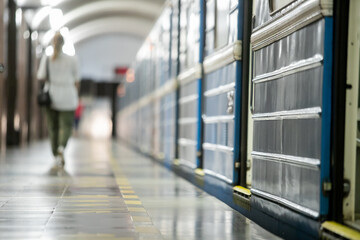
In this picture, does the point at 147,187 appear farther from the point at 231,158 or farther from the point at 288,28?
the point at 288,28

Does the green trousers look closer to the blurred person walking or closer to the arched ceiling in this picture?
the blurred person walking

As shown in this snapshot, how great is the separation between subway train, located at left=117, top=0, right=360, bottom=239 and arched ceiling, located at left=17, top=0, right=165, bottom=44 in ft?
55.9

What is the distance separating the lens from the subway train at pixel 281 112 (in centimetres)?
414

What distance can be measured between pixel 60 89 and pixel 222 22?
4428 mm

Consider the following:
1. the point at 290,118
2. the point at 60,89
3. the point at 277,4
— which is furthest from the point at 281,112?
the point at 60,89

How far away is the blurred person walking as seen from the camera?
1141 centimetres

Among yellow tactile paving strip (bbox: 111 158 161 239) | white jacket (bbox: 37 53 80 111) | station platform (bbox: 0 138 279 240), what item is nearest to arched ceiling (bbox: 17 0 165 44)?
white jacket (bbox: 37 53 80 111)

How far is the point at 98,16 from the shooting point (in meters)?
39.8

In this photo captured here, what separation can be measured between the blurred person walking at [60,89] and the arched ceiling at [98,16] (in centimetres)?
1305

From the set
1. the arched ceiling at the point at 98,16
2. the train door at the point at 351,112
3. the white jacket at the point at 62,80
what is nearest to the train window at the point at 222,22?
the train door at the point at 351,112

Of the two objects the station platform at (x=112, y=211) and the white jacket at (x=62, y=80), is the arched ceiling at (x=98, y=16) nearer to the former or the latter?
the white jacket at (x=62, y=80)

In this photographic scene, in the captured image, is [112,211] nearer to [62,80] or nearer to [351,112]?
[351,112]

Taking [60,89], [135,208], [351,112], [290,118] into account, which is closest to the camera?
[351,112]

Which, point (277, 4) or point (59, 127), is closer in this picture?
point (277, 4)
